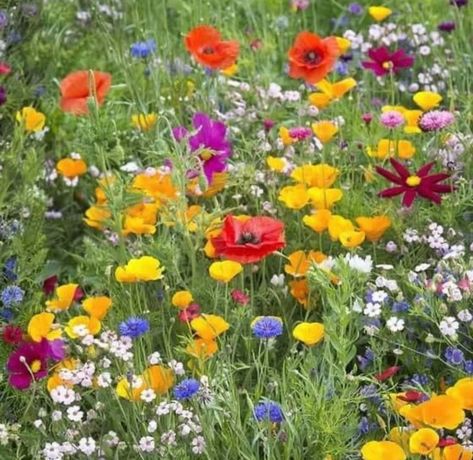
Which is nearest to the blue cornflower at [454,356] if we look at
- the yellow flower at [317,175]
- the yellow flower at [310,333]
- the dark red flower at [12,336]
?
the yellow flower at [310,333]

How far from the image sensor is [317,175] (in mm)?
2719

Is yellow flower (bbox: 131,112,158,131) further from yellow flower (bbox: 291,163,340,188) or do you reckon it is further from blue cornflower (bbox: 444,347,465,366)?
blue cornflower (bbox: 444,347,465,366)

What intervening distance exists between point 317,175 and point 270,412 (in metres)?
0.81

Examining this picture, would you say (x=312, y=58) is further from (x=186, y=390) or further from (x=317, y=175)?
(x=186, y=390)

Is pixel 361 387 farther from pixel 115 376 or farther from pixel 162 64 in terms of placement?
pixel 162 64

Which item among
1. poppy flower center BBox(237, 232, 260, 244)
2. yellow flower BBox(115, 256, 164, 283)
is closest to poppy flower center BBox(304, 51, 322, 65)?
poppy flower center BBox(237, 232, 260, 244)

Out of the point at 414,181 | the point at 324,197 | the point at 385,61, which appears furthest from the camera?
the point at 385,61

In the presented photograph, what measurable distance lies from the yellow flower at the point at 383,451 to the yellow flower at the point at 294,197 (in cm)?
78

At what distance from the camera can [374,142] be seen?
2.94 m

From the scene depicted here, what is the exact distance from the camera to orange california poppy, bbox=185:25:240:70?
2895 millimetres

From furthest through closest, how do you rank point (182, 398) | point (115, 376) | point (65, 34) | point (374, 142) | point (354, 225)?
point (65, 34)
point (374, 142)
point (354, 225)
point (115, 376)
point (182, 398)

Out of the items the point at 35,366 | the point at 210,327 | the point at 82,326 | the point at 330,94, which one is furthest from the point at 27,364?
the point at 330,94

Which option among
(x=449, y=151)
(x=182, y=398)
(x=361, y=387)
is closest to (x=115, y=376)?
(x=182, y=398)

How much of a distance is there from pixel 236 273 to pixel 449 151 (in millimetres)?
649
